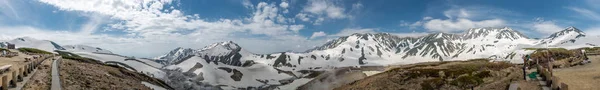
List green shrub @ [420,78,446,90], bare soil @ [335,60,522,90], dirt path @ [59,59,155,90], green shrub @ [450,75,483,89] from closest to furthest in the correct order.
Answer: dirt path @ [59,59,155,90] < bare soil @ [335,60,522,90] < green shrub @ [450,75,483,89] < green shrub @ [420,78,446,90]

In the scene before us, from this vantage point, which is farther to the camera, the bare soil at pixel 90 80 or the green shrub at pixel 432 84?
the green shrub at pixel 432 84

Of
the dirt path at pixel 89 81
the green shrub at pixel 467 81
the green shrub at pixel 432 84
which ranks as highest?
the dirt path at pixel 89 81

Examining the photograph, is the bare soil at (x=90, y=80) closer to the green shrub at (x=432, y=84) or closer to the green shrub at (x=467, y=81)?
the green shrub at (x=432, y=84)

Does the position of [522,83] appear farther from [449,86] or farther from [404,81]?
[404,81]

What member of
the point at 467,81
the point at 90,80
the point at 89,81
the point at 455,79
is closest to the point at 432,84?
the point at 455,79

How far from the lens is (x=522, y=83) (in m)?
33.2

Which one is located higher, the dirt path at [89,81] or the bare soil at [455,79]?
the dirt path at [89,81]

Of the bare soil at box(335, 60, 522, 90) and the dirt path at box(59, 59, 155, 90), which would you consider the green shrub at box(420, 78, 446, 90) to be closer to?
the bare soil at box(335, 60, 522, 90)

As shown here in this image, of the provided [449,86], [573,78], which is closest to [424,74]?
[449,86]

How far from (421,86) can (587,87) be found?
27.7 meters

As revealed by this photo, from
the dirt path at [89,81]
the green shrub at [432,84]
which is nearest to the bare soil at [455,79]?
the green shrub at [432,84]

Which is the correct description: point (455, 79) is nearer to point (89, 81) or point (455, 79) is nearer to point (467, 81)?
point (467, 81)

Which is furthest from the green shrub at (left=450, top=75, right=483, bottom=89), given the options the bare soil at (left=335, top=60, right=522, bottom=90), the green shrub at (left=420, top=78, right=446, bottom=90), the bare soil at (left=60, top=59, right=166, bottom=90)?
the bare soil at (left=60, top=59, right=166, bottom=90)

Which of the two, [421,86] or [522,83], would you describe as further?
[421,86]
